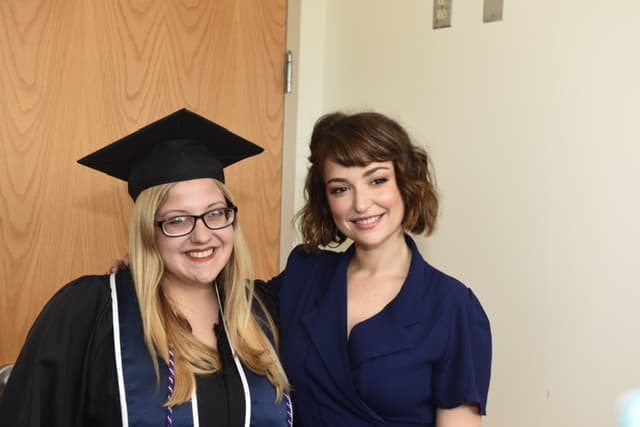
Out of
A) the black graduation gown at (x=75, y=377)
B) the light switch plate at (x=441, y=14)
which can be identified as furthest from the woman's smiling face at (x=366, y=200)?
the light switch plate at (x=441, y=14)

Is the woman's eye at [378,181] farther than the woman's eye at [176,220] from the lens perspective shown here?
Yes

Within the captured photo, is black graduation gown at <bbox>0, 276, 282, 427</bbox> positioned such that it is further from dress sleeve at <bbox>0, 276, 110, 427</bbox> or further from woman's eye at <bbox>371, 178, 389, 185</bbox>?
woman's eye at <bbox>371, 178, 389, 185</bbox>

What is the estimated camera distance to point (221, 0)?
80.0 inches

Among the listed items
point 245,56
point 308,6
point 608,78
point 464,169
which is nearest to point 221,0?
point 245,56

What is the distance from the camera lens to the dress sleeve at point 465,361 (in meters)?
1.37

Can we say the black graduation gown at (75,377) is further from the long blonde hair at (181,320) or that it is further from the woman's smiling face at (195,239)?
the woman's smiling face at (195,239)

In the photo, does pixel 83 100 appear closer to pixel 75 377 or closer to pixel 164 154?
pixel 164 154

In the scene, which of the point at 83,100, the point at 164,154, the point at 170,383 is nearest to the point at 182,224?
the point at 164,154

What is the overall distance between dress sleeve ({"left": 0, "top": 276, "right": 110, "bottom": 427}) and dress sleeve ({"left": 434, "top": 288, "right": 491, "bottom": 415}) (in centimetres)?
76

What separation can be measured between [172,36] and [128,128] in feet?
1.03

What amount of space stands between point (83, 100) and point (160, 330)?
28.3 inches

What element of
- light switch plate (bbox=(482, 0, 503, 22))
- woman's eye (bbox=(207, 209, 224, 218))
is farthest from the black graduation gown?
light switch plate (bbox=(482, 0, 503, 22))

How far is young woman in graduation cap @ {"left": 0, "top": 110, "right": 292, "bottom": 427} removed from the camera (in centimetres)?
133

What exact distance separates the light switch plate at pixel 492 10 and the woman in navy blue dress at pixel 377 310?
0.47 m
